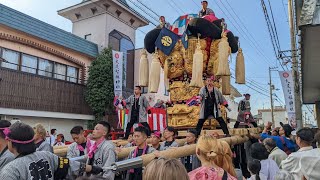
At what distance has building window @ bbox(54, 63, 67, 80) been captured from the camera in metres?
14.3

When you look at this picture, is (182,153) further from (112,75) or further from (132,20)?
(132,20)

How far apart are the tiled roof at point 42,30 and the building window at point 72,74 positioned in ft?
3.41

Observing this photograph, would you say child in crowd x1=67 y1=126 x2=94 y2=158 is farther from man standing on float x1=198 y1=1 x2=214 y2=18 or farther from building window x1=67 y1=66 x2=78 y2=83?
building window x1=67 y1=66 x2=78 y2=83

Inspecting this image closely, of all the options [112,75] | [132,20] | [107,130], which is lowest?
[107,130]

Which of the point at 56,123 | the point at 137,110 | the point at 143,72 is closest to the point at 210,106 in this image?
the point at 137,110

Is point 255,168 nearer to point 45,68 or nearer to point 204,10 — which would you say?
point 204,10

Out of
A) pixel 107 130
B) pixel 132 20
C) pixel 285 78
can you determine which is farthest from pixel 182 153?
pixel 132 20

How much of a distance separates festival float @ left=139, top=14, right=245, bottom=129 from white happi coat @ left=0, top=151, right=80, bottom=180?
5198 mm

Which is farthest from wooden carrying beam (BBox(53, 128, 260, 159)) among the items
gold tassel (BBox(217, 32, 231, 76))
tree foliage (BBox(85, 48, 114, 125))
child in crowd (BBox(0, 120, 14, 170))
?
tree foliage (BBox(85, 48, 114, 125))

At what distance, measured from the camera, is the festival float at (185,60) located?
Answer: 24.7 feet

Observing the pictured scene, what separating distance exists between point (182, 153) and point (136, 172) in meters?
0.70

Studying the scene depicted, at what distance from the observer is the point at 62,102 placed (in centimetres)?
1412

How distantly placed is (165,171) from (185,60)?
21.6 feet

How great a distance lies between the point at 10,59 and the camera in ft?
40.0
